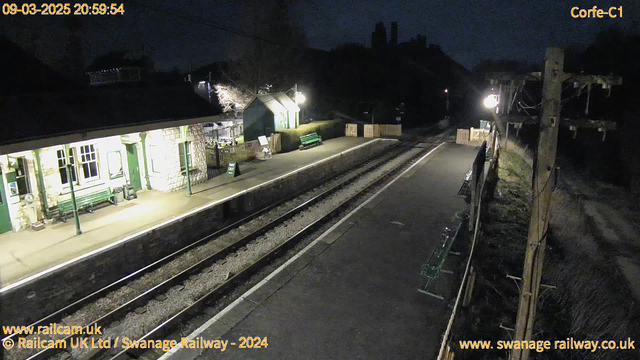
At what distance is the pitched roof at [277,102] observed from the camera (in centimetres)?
2575

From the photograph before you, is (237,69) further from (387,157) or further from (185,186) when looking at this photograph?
(185,186)

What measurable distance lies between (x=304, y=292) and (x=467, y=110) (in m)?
72.2

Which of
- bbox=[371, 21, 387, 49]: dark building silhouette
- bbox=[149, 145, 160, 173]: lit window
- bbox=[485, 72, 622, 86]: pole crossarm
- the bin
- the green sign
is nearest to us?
bbox=[485, 72, 622, 86]: pole crossarm

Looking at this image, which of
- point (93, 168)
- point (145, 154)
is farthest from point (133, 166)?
point (93, 168)

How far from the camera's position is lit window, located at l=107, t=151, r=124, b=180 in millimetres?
13434

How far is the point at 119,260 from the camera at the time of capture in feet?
32.2

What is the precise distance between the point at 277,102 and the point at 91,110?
50.3ft

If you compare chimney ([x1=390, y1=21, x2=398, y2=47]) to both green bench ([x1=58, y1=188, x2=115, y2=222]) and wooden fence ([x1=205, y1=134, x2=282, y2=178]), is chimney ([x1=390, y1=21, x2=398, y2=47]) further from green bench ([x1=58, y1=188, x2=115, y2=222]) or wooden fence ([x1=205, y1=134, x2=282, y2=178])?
green bench ([x1=58, y1=188, x2=115, y2=222])

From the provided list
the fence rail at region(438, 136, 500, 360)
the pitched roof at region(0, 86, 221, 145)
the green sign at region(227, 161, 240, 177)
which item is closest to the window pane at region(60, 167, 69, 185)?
the pitched roof at region(0, 86, 221, 145)

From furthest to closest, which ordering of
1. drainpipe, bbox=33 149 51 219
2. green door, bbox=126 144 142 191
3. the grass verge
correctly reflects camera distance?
1. green door, bbox=126 144 142 191
2. drainpipe, bbox=33 149 51 219
3. the grass verge

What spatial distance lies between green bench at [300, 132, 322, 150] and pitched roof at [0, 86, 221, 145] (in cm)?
920

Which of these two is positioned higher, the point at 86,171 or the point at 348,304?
the point at 86,171

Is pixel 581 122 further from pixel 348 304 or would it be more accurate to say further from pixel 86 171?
pixel 86 171

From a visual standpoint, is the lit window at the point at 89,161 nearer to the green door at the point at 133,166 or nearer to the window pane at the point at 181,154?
the green door at the point at 133,166
